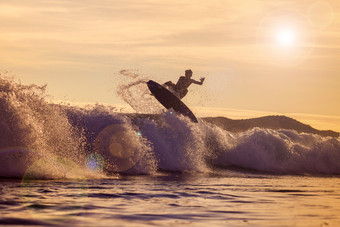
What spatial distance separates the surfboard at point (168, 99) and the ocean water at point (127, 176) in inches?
26.5

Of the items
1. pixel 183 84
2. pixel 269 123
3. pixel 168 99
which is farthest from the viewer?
pixel 269 123

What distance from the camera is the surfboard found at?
28.9 meters

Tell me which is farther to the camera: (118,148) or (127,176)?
(118,148)

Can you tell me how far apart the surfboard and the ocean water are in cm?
67

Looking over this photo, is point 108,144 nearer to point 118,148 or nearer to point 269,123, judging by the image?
point 118,148

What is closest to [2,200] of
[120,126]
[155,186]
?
[155,186]

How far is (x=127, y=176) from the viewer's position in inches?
671

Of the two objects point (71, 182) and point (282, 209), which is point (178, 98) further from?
point (282, 209)

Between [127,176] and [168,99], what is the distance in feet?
40.3

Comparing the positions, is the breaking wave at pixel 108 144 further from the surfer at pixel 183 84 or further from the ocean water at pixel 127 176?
the surfer at pixel 183 84

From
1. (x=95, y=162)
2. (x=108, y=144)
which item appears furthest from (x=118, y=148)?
(x=95, y=162)

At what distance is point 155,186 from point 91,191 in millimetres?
2622

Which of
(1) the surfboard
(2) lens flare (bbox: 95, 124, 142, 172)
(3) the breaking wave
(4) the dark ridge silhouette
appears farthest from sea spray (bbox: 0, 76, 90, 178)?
(4) the dark ridge silhouette

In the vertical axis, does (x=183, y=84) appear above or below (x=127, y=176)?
above
